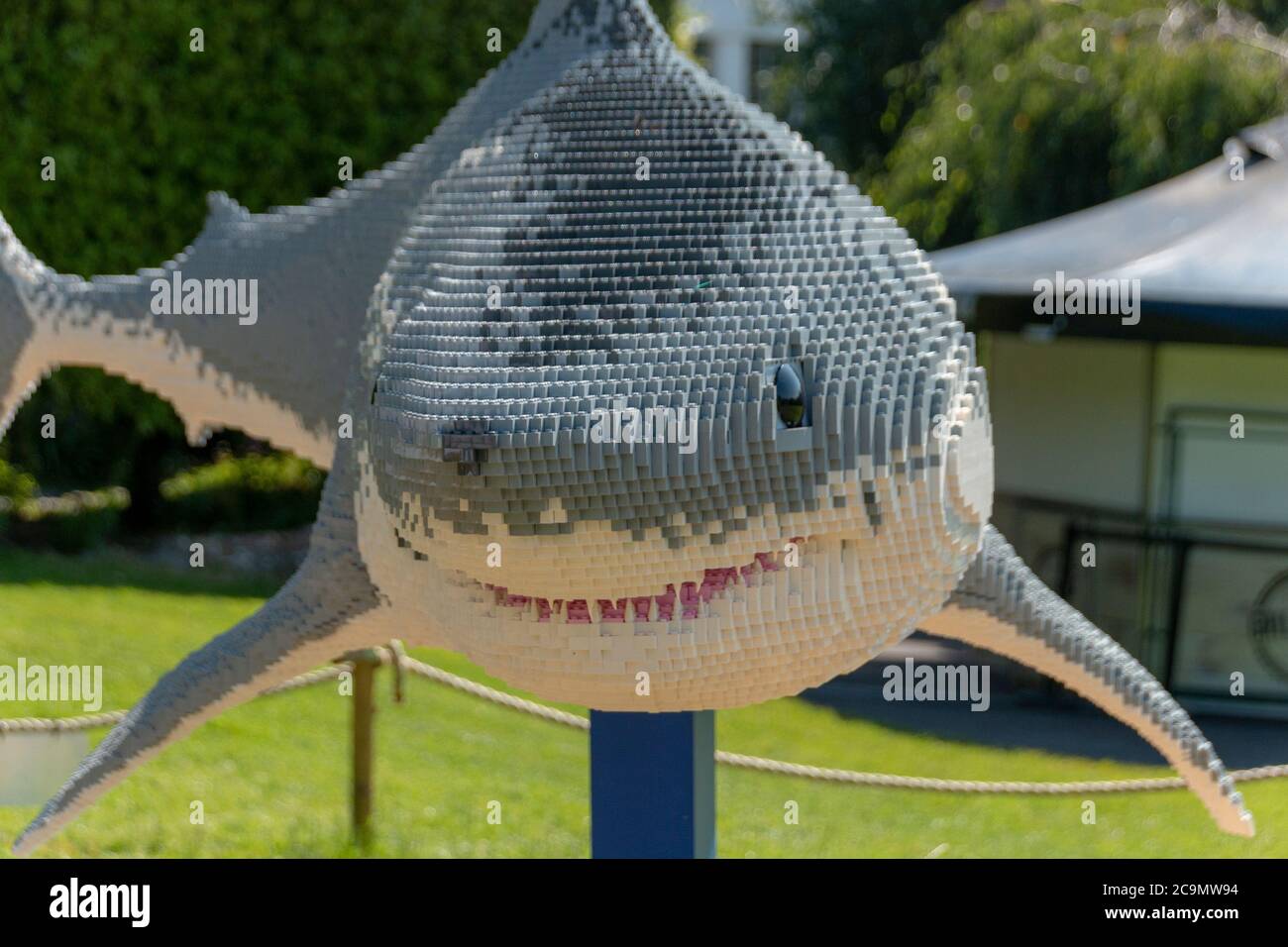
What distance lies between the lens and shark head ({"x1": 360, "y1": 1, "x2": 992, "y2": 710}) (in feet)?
6.75

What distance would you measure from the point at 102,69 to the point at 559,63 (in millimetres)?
5554

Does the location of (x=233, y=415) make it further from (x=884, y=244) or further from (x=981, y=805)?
(x=981, y=805)

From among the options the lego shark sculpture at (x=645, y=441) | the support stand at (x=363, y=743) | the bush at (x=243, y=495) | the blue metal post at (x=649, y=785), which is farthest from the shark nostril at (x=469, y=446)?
the bush at (x=243, y=495)

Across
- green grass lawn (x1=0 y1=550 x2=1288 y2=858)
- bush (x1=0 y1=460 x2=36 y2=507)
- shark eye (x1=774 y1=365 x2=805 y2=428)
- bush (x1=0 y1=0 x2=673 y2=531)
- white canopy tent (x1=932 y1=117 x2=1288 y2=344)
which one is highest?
bush (x1=0 y1=0 x2=673 y2=531)

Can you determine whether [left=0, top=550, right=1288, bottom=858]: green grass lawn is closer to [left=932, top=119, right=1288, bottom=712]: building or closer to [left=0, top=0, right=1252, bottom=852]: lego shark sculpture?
[left=932, top=119, right=1288, bottom=712]: building

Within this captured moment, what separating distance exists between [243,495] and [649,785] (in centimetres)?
661

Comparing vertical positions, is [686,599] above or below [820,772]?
above

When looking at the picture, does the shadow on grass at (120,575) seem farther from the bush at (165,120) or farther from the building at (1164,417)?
the building at (1164,417)

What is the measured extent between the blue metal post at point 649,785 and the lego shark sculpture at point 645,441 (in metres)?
0.37

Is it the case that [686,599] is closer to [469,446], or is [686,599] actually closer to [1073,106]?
[469,446]

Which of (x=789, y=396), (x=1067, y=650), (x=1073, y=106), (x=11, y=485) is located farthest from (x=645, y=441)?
(x=1073, y=106)

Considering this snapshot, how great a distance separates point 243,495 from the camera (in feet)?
29.3

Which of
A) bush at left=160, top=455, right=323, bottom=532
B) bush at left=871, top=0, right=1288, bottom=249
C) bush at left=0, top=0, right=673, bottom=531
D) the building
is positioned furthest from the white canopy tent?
bush at left=160, top=455, right=323, bottom=532

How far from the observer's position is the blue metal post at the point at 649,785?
8.76 ft
